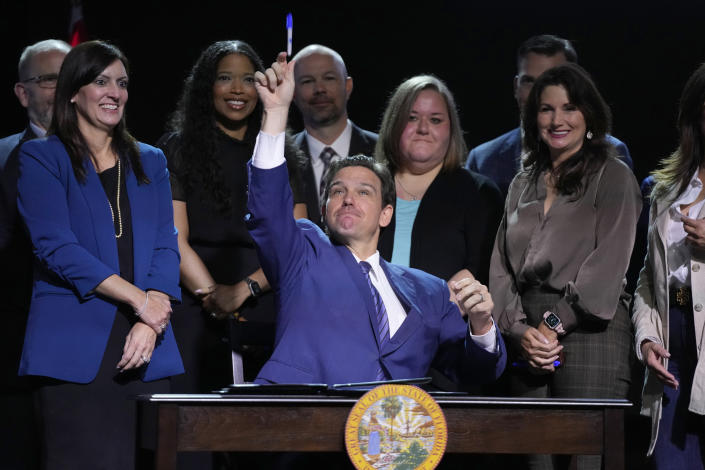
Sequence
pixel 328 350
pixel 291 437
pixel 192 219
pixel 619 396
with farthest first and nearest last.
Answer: pixel 192 219, pixel 619 396, pixel 328 350, pixel 291 437

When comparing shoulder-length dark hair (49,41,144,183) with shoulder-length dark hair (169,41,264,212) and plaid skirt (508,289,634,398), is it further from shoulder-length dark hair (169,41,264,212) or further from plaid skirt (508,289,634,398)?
plaid skirt (508,289,634,398)

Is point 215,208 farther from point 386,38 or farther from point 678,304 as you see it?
point 386,38

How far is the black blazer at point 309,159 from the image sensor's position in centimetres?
402

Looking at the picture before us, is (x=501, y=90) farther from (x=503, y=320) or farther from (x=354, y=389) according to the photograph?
(x=354, y=389)

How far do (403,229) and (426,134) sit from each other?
1.30 ft

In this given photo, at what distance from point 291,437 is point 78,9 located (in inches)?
136

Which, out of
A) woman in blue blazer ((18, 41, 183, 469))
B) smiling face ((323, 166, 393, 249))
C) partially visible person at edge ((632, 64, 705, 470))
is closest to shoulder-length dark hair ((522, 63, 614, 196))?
partially visible person at edge ((632, 64, 705, 470))

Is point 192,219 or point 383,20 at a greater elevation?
point 383,20

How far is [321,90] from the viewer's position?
4270 mm

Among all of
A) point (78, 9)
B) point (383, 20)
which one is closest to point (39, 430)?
point (78, 9)

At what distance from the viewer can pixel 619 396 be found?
3.24 metres

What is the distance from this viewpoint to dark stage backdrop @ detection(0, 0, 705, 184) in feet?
16.4

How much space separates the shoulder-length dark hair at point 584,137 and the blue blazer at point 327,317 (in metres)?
0.81

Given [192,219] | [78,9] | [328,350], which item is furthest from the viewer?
[78,9]
